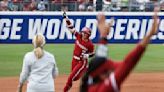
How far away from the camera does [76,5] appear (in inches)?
1032

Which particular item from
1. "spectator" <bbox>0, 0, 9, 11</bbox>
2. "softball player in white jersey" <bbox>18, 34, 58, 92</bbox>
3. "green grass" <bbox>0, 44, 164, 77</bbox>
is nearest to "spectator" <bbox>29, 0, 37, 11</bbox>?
"spectator" <bbox>0, 0, 9, 11</bbox>

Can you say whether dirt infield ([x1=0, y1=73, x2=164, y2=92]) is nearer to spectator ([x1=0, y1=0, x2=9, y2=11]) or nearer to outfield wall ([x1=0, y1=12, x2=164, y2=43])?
outfield wall ([x1=0, y1=12, x2=164, y2=43])

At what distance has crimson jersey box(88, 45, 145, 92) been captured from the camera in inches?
160

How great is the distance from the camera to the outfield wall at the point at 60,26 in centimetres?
2242

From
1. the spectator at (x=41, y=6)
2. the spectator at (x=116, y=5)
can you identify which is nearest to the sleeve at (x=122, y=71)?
the spectator at (x=41, y=6)

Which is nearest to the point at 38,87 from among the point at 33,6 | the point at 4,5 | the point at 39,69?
the point at 39,69

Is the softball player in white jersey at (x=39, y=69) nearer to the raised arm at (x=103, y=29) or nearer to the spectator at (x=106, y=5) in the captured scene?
the raised arm at (x=103, y=29)

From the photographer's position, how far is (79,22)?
74.8 ft

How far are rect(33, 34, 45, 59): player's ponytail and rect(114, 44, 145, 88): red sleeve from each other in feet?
11.4

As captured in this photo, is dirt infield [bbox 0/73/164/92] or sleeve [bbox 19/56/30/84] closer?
sleeve [bbox 19/56/30/84]

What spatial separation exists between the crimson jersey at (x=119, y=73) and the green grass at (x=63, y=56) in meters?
12.3

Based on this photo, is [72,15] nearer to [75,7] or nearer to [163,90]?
[75,7]

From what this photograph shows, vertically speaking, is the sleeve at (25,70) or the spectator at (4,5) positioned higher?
the sleeve at (25,70)

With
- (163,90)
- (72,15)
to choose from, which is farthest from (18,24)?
(163,90)
